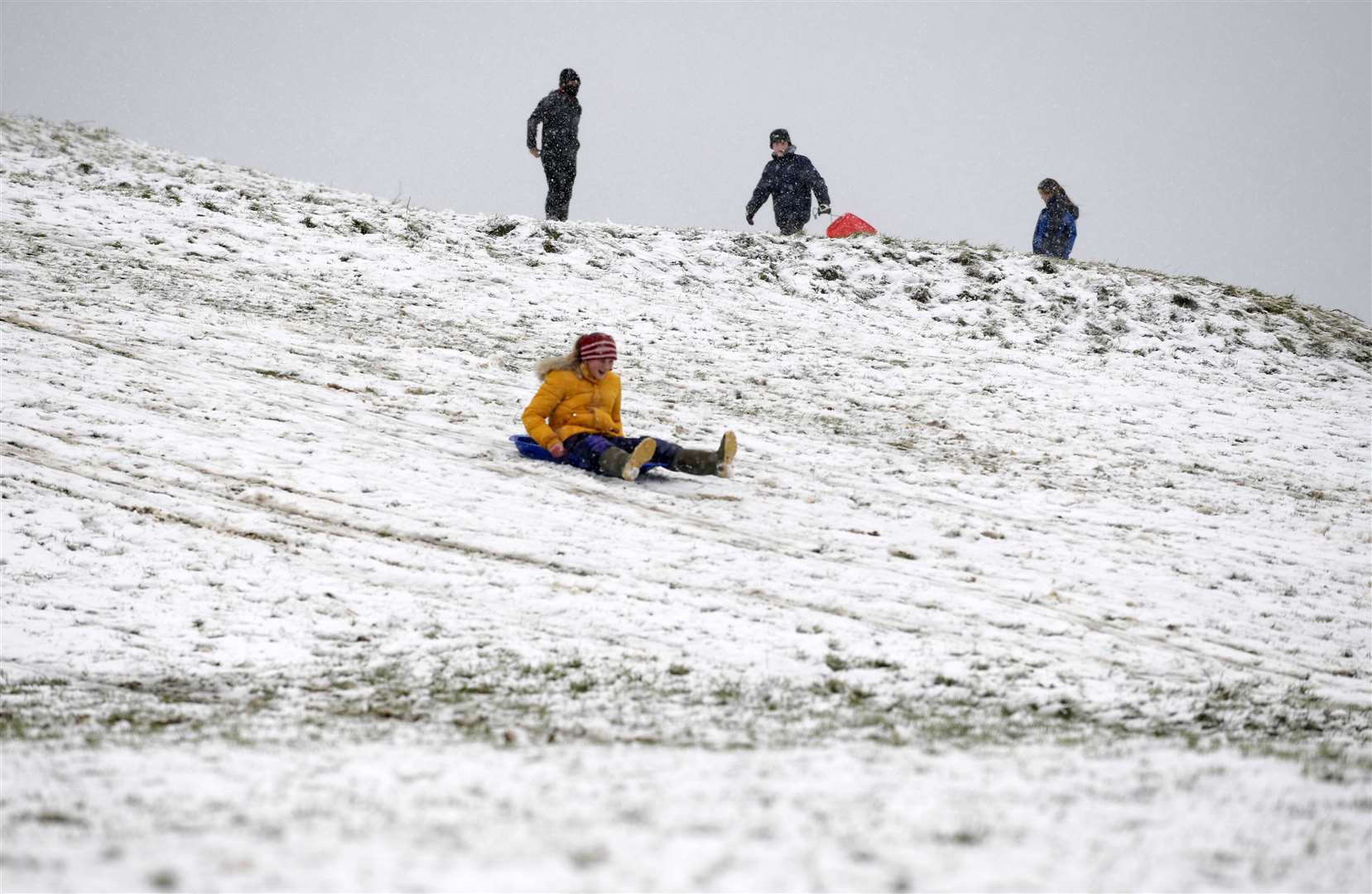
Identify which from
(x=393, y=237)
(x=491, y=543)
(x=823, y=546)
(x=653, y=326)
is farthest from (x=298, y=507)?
(x=393, y=237)

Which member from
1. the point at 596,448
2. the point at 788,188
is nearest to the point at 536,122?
the point at 788,188

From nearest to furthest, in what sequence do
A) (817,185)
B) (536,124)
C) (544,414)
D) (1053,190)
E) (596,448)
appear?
(596,448)
(544,414)
(536,124)
(1053,190)
(817,185)

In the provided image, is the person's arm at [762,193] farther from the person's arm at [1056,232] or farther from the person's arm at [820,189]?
the person's arm at [1056,232]

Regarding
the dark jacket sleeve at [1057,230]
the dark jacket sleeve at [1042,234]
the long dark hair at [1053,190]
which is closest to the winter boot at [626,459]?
the long dark hair at [1053,190]

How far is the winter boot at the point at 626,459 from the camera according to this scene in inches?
267

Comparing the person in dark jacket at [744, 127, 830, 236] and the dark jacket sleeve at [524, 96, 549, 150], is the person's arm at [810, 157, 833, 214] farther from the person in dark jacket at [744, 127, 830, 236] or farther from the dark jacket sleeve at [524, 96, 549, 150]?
the dark jacket sleeve at [524, 96, 549, 150]

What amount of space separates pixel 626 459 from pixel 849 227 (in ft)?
33.2

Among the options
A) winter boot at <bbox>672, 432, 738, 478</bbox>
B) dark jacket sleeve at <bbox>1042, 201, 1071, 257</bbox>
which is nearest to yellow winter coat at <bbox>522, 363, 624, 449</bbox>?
winter boot at <bbox>672, 432, 738, 478</bbox>

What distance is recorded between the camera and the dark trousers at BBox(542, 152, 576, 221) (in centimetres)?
1445

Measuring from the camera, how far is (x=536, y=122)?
14.1 metres

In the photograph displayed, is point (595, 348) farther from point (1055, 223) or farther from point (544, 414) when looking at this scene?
point (1055, 223)

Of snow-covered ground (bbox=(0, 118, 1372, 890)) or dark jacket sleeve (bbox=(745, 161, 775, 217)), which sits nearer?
snow-covered ground (bbox=(0, 118, 1372, 890))

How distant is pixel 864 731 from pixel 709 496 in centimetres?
351

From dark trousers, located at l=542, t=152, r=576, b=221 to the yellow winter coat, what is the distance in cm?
757
